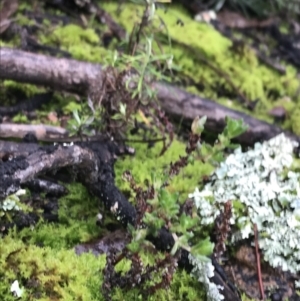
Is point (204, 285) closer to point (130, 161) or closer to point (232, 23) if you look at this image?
point (130, 161)

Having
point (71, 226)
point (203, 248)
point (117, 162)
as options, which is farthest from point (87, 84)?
point (203, 248)

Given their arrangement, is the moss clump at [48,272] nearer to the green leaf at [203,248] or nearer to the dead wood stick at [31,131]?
the green leaf at [203,248]

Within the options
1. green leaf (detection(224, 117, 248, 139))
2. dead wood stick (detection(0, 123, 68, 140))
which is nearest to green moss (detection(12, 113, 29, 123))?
dead wood stick (detection(0, 123, 68, 140))

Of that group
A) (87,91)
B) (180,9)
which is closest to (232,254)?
(87,91)

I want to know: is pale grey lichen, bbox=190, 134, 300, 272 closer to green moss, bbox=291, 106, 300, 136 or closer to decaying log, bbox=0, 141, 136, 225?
decaying log, bbox=0, 141, 136, 225

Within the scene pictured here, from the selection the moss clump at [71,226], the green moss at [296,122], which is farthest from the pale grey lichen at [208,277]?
the green moss at [296,122]

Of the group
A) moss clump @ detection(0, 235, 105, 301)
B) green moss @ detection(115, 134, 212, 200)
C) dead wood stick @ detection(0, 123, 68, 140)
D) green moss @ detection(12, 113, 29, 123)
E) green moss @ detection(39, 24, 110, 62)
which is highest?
moss clump @ detection(0, 235, 105, 301)
